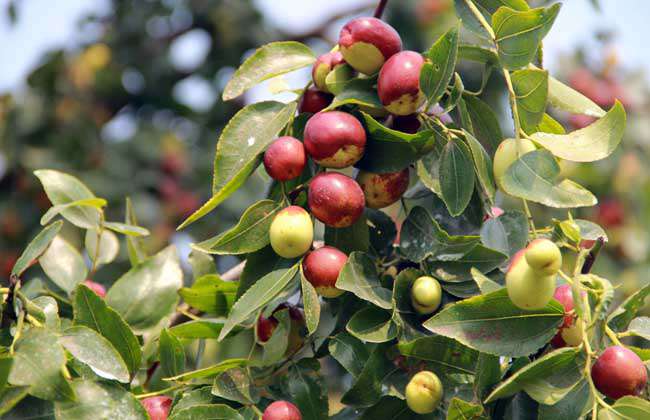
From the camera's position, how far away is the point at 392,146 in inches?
40.5

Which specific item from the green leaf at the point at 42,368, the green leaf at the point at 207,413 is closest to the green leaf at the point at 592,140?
the green leaf at the point at 207,413

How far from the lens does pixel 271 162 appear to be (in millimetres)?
1021

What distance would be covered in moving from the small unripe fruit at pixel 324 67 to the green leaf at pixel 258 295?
25 centimetres

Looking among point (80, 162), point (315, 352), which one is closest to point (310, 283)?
point (315, 352)

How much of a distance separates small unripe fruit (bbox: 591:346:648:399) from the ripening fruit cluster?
21 centimetres

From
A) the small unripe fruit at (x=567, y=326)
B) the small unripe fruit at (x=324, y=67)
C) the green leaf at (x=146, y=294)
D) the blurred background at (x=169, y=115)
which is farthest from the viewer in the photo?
the blurred background at (x=169, y=115)

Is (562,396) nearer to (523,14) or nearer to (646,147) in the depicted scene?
(523,14)

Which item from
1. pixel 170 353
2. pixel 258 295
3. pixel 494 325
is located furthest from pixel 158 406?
pixel 494 325

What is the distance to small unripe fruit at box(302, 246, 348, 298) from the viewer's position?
0.99 metres

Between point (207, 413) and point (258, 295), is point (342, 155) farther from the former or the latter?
point (207, 413)

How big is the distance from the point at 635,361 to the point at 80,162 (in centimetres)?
285

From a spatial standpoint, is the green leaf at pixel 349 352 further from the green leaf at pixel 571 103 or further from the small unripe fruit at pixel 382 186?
the green leaf at pixel 571 103

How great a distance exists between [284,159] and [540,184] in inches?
11.2

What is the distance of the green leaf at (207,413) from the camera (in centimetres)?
94
